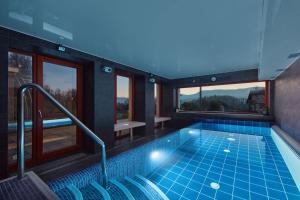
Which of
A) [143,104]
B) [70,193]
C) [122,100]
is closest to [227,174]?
[70,193]

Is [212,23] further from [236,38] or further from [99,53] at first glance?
[99,53]

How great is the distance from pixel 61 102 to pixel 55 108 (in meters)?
0.21

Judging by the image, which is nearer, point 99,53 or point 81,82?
point 99,53

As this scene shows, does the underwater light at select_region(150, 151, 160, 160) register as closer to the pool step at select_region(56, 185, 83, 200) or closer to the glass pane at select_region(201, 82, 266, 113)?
the pool step at select_region(56, 185, 83, 200)

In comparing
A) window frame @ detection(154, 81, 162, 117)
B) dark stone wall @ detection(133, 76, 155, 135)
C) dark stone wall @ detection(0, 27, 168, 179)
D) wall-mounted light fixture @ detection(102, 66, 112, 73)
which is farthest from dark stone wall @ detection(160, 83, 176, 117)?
wall-mounted light fixture @ detection(102, 66, 112, 73)

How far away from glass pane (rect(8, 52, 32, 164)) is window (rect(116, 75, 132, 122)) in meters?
2.39

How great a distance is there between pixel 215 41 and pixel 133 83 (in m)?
3.35

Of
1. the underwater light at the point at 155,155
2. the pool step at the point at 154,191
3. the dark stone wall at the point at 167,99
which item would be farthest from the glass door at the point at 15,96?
the dark stone wall at the point at 167,99

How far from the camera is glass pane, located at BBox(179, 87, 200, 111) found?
7215mm

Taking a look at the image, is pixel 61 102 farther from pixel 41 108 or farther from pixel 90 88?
pixel 90 88

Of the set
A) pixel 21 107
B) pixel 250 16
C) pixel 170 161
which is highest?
pixel 250 16

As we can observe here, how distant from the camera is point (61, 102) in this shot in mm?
3348

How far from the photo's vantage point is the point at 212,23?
200cm

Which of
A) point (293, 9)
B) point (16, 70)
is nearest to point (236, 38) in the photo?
point (293, 9)
